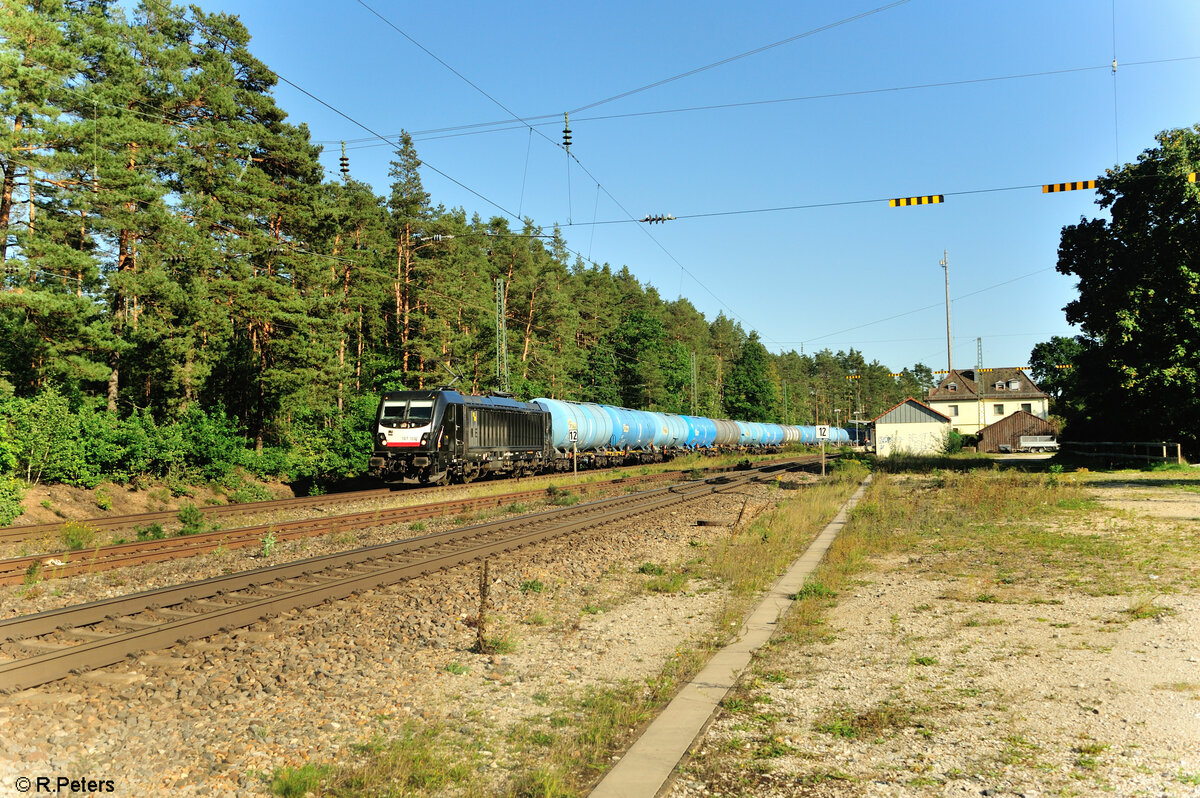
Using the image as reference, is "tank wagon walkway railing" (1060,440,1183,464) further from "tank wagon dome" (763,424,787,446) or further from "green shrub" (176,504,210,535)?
"green shrub" (176,504,210,535)

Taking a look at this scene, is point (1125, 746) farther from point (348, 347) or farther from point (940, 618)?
point (348, 347)

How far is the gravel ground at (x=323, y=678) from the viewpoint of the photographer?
512 cm

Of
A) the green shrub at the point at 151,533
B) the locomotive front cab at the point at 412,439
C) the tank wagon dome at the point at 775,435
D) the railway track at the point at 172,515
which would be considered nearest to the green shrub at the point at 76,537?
the railway track at the point at 172,515

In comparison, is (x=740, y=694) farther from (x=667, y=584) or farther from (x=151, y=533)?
(x=151, y=533)

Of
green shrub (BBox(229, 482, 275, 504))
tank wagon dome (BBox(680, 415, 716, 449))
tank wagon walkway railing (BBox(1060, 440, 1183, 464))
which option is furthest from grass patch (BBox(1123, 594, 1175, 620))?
tank wagon dome (BBox(680, 415, 716, 449))

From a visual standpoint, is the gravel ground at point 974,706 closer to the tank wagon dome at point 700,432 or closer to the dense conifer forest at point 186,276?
the dense conifer forest at point 186,276

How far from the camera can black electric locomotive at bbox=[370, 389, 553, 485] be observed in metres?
25.9

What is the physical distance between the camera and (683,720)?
5.89 metres

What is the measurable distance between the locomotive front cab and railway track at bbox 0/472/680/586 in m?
3.23

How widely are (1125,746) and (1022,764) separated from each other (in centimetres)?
81

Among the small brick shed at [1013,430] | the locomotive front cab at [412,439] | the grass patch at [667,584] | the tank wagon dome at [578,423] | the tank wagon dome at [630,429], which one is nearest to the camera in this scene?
the grass patch at [667,584]

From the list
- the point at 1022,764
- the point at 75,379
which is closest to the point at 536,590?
the point at 1022,764

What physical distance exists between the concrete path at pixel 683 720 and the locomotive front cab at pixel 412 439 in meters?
17.5

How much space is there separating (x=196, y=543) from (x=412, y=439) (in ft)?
37.2
